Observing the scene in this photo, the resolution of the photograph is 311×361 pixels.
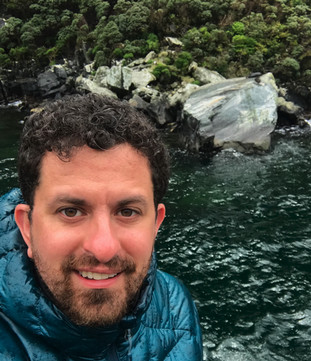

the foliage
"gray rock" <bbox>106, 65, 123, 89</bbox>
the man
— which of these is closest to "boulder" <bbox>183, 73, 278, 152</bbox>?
the foliage

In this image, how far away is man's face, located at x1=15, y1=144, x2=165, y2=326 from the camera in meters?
1.76

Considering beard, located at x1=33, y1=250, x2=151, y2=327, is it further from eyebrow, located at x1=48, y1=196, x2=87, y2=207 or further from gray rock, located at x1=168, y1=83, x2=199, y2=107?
gray rock, located at x1=168, y1=83, x2=199, y2=107

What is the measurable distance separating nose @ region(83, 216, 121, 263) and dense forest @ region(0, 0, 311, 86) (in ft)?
68.8

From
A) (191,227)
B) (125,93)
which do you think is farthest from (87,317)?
(125,93)

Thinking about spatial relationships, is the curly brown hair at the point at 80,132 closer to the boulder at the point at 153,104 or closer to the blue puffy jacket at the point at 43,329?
the blue puffy jacket at the point at 43,329

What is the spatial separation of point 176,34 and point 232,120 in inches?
568

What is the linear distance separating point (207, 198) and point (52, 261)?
9932mm

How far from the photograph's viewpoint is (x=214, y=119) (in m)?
15.3

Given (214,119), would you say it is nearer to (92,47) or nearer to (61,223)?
(61,223)

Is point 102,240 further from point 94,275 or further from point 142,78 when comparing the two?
point 142,78

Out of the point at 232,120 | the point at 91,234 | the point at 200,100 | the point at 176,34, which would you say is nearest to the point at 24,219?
the point at 91,234

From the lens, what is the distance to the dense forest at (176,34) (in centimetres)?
2236

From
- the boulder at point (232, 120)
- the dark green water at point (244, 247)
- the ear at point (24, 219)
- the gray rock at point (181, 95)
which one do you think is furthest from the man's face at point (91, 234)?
the gray rock at point (181, 95)

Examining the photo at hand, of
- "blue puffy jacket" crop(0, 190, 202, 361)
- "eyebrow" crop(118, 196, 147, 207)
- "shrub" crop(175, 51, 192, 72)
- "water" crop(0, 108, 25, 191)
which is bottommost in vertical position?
"water" crop(0, 108, 25, 191)
